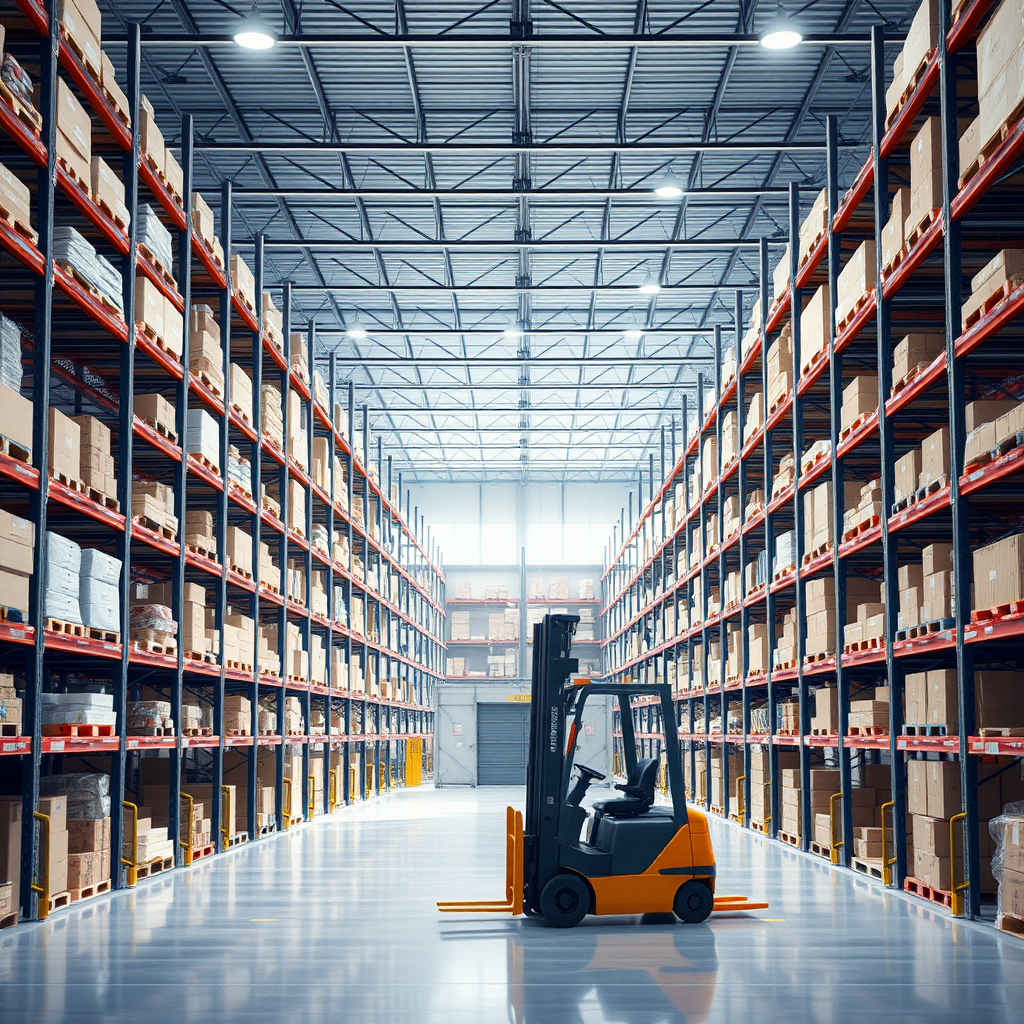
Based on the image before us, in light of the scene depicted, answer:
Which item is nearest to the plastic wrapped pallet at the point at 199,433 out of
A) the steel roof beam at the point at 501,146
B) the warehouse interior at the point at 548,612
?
the warehouse interior at the point at 548,612

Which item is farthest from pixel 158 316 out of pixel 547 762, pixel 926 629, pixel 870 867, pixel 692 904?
pixel 870 867

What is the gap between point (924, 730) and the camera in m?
10.3

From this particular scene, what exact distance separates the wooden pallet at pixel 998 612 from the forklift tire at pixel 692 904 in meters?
2.62

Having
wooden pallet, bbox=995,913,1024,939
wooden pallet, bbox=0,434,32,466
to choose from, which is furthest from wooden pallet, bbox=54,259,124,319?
wooden pallet, bbox=995,913,1024,939

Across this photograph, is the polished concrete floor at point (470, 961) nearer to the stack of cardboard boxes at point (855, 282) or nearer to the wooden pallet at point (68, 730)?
the wooden pallet at point (68, 730)

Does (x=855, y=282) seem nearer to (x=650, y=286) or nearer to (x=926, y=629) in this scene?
(x=926, y=629)

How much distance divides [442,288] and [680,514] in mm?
6084

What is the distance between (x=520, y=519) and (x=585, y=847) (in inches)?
1392

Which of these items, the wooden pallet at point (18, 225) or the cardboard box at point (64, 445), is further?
the cardboard box at point (64, 445)

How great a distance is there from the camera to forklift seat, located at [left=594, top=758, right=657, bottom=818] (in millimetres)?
8477

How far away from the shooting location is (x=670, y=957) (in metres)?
7.05

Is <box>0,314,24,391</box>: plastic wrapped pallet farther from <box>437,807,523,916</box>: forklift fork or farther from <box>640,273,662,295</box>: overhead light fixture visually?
<box>640,273,662,295</box>: overhead light fixture

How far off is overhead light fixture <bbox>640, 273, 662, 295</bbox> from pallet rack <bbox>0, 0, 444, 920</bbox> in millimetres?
5550

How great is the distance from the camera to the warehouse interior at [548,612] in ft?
25.3
